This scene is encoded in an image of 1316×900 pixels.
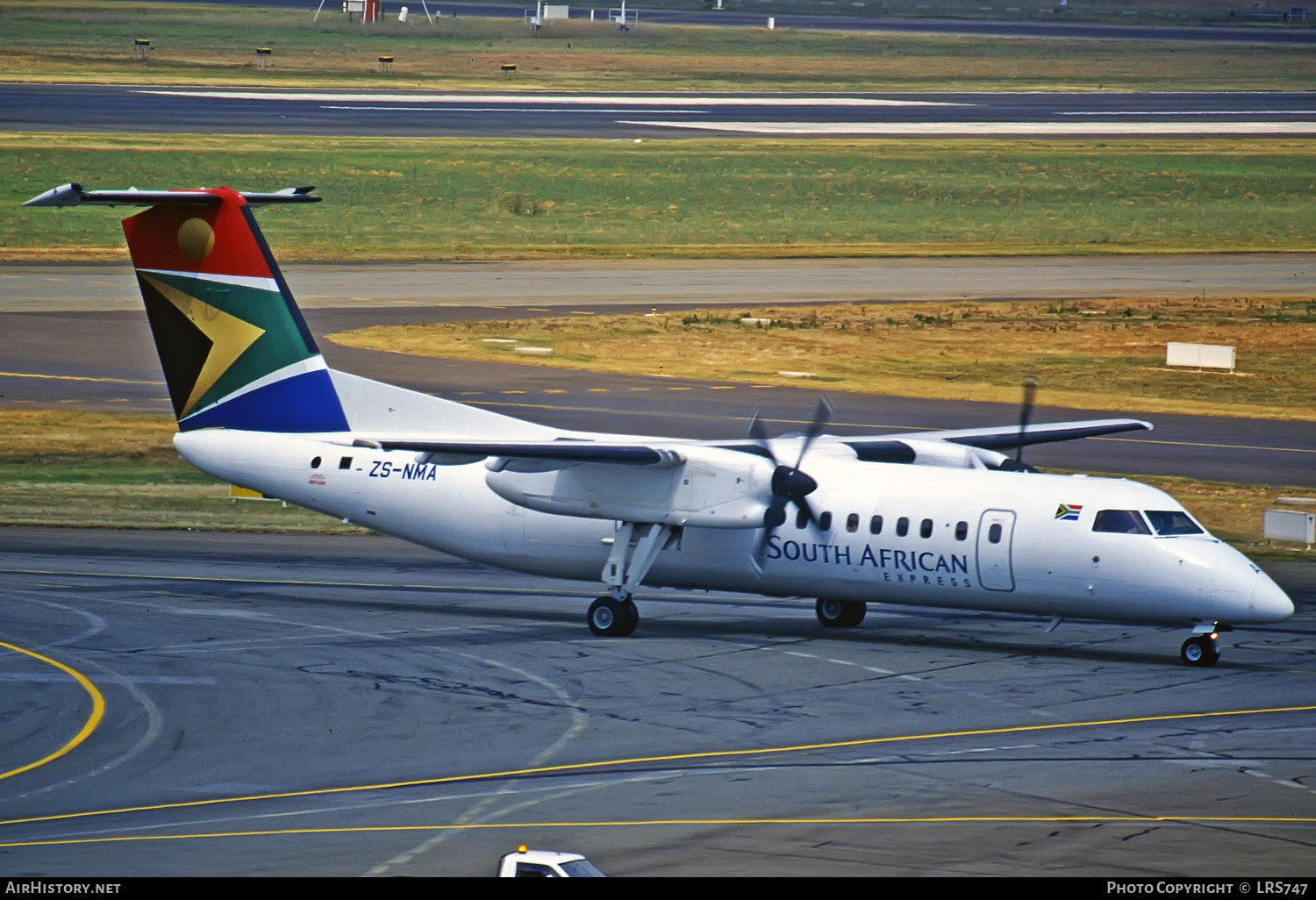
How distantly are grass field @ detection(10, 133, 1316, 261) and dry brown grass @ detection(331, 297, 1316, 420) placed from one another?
19.8 metres

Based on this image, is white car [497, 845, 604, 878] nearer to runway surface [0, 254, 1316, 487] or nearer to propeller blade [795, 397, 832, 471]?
propeller blade [795, 397, 832, 471]

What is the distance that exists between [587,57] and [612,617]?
5898 inches

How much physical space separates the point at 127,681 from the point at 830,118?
10862cm

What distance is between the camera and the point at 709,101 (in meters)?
142

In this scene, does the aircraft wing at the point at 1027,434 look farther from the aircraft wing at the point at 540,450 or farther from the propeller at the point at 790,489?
the aircraft wing at the point at 540,450

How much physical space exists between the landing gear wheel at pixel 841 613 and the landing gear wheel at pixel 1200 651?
18.4 feet

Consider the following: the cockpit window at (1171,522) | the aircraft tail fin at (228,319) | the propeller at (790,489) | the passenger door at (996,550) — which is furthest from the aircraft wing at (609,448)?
the cockpit window at (1171,522)

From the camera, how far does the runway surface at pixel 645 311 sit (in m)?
48.8

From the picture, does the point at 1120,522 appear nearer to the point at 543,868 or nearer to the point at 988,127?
the point at 543,868

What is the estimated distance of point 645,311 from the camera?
232 ft

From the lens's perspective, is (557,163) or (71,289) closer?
(71,289)

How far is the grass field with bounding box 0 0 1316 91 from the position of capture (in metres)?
155

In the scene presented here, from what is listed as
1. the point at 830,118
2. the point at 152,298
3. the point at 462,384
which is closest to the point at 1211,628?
the point at 152,298

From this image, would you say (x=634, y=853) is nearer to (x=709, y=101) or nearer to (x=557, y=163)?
(x=557, y=163)
